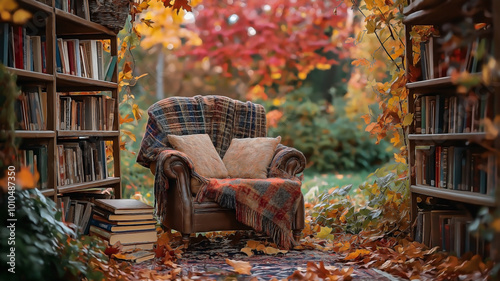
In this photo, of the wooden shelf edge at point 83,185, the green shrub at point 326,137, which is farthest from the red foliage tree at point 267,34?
the wooden shelf edge at point 83,185

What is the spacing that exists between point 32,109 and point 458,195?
2209 millimetres

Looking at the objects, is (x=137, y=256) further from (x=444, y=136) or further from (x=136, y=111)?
(x=444, y=136)

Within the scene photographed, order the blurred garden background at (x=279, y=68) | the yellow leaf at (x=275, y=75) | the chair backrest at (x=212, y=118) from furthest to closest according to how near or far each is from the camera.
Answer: the yellow leaf at (x=275, y=75) < the blurred garden background at (x=279, y=68) < the chair backrest at (x=212, y=118)

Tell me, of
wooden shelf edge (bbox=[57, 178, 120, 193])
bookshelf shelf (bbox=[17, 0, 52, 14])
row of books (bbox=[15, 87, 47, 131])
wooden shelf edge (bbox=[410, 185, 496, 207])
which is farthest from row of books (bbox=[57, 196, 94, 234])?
wooden shelf edge (bbox=[410, 185, 496, 207])

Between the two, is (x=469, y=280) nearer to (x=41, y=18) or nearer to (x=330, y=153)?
(x=41, y=18)

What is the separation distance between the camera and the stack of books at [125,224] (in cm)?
314

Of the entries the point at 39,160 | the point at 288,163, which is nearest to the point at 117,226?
the point at 39,160

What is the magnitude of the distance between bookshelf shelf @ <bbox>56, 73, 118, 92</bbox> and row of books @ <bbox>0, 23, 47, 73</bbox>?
18 centimetres

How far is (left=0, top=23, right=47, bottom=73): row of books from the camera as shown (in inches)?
104

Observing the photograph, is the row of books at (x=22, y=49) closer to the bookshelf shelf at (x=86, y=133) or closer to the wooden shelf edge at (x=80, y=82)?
the wooden shelf edge at (x=80, y=82)

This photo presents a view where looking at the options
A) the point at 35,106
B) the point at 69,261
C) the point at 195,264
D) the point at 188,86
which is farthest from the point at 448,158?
the point at 188,86

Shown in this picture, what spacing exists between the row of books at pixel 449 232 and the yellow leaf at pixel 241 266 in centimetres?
102

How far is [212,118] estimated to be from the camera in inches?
162

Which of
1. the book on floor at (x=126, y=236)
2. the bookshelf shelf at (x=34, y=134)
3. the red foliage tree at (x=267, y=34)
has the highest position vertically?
the red foliage tree at (x=267, y=34)
